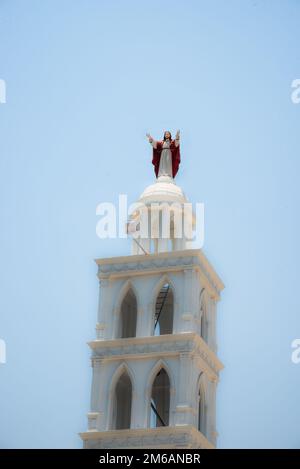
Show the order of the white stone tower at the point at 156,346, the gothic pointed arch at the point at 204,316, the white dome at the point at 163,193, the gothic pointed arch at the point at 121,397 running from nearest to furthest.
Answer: the white stone tower at the point at 156,346 < the gothic pointed arch at the point at 121,397 < the gothic pointed arch at the point at 204,316 < the white dome at the point at 163,193

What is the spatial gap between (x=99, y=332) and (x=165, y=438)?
6.29 meters

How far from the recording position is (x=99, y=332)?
60.8 m

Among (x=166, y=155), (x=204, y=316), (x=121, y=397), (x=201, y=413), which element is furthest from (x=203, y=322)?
(x=166, y=155)

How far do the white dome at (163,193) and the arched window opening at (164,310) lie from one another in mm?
3980

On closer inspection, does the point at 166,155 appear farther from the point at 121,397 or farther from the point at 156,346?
the point at 121,397

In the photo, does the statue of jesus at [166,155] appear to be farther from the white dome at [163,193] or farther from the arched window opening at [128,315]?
the arched window opening at [128,315]

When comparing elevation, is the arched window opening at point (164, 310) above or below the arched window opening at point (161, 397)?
above

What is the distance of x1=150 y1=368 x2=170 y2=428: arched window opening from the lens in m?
60.7

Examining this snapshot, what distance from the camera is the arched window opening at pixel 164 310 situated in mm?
62375

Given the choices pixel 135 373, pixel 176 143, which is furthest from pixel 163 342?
pixel 176 143

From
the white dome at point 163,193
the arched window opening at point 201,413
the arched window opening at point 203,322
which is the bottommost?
the arched window opening at point 201,413

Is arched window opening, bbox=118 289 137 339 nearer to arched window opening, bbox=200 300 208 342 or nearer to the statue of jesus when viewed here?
arched window opening, bbox=200 300 208 342

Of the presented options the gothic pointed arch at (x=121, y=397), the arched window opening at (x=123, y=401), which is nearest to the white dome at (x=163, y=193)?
the gothic pointed arch at (x=121, y=397)
